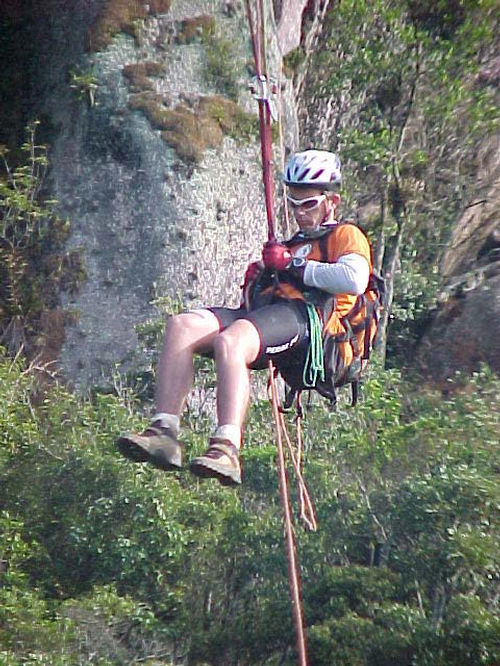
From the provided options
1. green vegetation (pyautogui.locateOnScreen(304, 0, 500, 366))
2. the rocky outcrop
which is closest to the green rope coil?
the rocky outcrop

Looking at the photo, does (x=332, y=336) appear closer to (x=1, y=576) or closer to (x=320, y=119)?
(x=1, y=576)

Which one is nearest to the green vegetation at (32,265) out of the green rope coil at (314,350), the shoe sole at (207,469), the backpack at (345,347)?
the backpack at (345,347)

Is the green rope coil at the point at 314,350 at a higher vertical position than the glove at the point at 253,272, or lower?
lower

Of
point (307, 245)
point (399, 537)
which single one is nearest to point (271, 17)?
point (399, 537)

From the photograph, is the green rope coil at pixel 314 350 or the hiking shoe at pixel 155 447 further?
the green rope coil at pixel 314 350

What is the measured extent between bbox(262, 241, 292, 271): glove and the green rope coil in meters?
0.20

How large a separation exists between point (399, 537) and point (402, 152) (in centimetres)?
487

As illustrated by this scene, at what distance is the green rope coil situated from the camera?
5867 millimetres

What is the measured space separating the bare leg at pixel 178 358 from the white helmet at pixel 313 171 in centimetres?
81

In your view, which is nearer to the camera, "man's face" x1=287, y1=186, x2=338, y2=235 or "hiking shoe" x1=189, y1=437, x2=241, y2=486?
"hiking shoe" x1=189, y1=437, x2=241, y2=486

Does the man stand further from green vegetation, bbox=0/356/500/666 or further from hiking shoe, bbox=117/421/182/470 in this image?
green vegetation, bbox=0/356/500/666

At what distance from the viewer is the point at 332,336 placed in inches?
237

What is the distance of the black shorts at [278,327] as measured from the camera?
5.70 meters

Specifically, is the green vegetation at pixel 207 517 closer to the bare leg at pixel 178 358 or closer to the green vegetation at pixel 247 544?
the green vegetation at pixel 247 544
